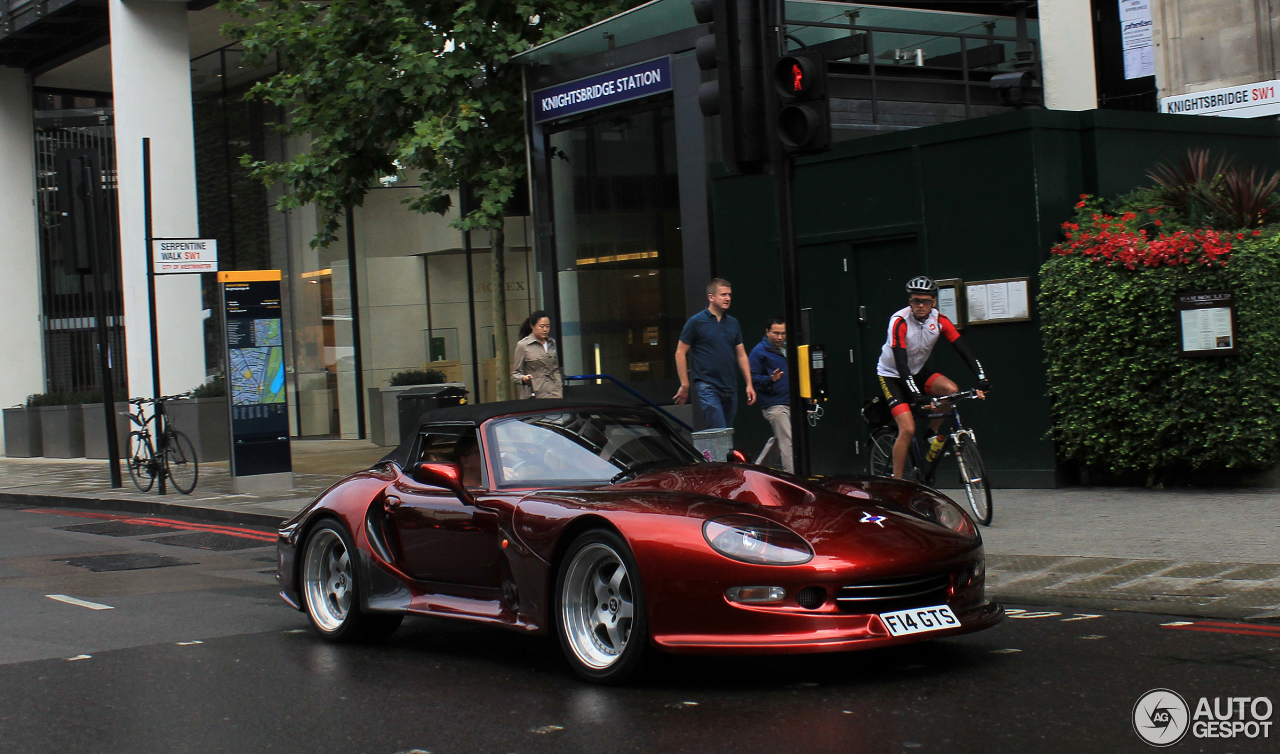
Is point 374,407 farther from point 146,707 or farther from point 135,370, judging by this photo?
point 146,707

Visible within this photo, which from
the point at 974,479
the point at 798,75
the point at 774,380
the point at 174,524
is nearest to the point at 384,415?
the point at 174,524

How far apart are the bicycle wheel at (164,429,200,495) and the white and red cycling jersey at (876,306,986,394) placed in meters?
9.46

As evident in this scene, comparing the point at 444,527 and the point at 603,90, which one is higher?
the point at 603,90

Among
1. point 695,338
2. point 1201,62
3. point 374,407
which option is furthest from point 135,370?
point 1201,62

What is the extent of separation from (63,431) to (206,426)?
5158 mm

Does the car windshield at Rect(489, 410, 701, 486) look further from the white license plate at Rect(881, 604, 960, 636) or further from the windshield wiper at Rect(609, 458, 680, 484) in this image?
the white license plate at Rect(881, 604, 960, 636)

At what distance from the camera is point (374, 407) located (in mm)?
24031

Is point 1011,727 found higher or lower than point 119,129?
lower

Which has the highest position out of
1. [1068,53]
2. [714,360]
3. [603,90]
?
[603,90]

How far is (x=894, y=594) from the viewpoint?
512 cm

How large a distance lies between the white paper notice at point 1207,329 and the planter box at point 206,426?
16270 millimetres

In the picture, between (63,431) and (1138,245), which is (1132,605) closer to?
(1138,245)

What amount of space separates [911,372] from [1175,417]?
2.26m

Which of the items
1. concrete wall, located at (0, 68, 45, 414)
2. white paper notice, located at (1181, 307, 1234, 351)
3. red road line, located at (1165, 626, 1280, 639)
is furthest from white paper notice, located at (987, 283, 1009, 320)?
concrete wall, located at (0, 68, 45, 414)
